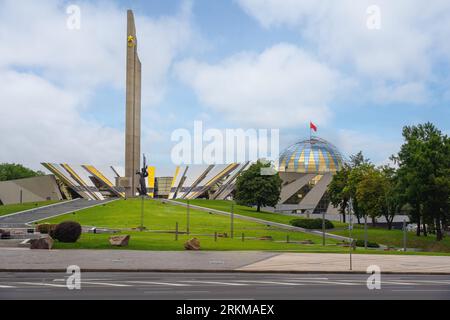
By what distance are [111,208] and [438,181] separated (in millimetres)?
48131

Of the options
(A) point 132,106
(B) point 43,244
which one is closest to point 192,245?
(B) point 43,244

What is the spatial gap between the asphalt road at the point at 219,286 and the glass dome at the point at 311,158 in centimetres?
11189

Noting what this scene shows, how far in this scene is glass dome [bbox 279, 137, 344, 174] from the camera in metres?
139

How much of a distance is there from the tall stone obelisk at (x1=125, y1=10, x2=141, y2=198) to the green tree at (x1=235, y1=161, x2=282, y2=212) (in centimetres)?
2360

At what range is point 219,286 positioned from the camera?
18.7 meters

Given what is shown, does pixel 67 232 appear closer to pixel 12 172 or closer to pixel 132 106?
pixel 132 106

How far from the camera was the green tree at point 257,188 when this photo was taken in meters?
90.4

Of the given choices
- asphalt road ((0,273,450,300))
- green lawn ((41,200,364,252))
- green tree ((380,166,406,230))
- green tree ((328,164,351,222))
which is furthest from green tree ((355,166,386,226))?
asphalt road ((0,273,450,300))

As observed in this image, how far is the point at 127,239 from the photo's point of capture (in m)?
39.4

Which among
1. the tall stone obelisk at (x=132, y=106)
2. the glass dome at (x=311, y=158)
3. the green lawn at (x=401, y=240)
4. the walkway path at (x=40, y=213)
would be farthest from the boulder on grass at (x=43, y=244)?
the glass dome at (x=311, y=158)

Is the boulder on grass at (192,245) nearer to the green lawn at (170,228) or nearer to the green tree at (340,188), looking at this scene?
the green lawn at (170,228)

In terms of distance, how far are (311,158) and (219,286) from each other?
12378 centimetres
